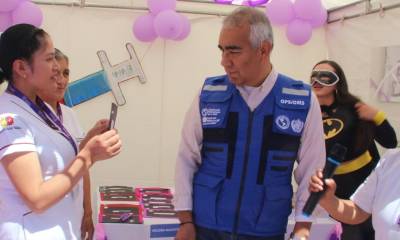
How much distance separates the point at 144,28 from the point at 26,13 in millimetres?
1105

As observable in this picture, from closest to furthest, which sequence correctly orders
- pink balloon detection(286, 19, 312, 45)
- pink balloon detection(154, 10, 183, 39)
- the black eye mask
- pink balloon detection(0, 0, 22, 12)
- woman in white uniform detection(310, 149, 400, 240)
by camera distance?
woman in white uniform detection(310, 149, 400, 240), the black eye mask, pink balloon detection(0, 0, 22, 12), pink balloon detection(154, 10, 183, 39), pink balloon detection(286, 19, 312, 45)

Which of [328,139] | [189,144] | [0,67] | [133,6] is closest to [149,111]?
[133,6]

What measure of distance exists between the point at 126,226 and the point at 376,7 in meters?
2.98

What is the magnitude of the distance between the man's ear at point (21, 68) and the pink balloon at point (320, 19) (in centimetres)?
367

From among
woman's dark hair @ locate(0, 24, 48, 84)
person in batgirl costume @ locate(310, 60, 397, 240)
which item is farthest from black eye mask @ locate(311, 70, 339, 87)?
woman's dark hair @ locate(0, 24, 48, 84)

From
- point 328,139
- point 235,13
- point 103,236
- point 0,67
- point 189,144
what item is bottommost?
point 103,236

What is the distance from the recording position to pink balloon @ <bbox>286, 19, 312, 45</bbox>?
188 inches

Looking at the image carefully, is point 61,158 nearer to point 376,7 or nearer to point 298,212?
point 298,212

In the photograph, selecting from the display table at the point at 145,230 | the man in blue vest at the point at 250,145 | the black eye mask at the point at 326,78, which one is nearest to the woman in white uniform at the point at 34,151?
the man in blue vest at the point at 250,145

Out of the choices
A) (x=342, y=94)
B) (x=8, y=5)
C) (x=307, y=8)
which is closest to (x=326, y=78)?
(x=342, y=94)

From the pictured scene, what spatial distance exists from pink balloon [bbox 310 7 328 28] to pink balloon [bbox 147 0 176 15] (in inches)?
56.4

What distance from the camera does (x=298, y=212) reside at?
1993 millimetres

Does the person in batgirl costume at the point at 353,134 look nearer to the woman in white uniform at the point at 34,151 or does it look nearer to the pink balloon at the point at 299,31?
the pink balloon at the point at 299,31

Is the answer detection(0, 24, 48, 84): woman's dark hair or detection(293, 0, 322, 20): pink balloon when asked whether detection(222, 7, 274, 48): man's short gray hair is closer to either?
detection(0, 24, 48, 84): woman's dark hair
